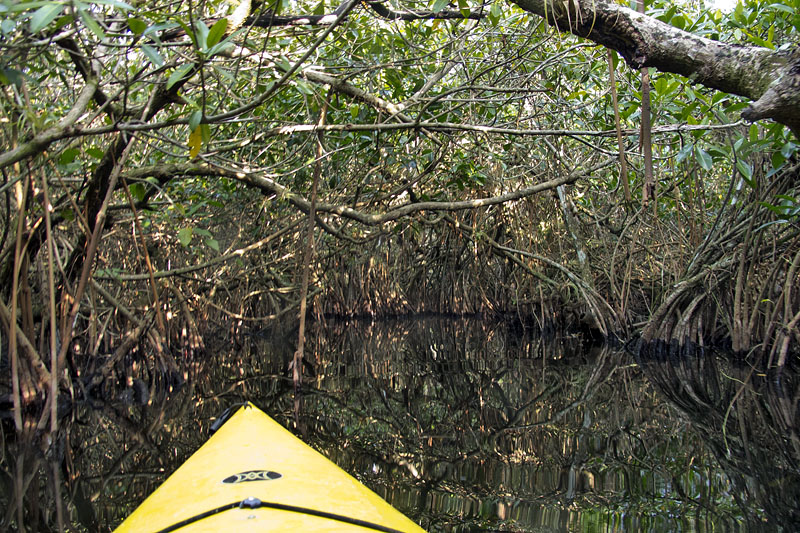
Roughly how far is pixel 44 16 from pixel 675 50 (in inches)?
72.1

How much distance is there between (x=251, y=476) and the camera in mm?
1554

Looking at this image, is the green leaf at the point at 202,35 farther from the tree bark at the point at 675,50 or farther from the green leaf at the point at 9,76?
the tree bark at the point at 675,50

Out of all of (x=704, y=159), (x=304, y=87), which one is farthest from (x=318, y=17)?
(x=704, y=159)

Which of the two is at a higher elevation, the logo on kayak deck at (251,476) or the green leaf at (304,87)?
the green leaf at (304,87)

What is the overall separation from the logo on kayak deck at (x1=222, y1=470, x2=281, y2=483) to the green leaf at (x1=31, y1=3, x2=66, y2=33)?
3.56 feet

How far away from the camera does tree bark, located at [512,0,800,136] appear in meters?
2.01

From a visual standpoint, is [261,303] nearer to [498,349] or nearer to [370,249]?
[370,249]

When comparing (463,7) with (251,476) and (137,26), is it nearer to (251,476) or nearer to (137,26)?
(137,26)

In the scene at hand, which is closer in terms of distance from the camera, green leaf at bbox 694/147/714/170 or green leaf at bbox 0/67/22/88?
green leaf at bbox 0/67/22/88

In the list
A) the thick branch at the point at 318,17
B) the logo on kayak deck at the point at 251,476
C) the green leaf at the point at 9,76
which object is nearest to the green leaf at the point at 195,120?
the green leaf at the point at 9,76

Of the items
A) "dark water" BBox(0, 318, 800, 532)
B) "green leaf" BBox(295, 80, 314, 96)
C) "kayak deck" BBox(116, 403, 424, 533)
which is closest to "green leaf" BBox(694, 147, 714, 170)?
"dark water" BBox(0, 318, 800, 532)

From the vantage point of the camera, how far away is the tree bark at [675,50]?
201cm

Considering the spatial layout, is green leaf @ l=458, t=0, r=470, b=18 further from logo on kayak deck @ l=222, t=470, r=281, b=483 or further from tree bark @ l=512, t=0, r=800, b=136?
logo on kayak deck @ l=222, t=470, r=281, b=483

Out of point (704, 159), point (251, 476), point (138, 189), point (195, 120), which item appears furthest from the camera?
point (138, 189)
